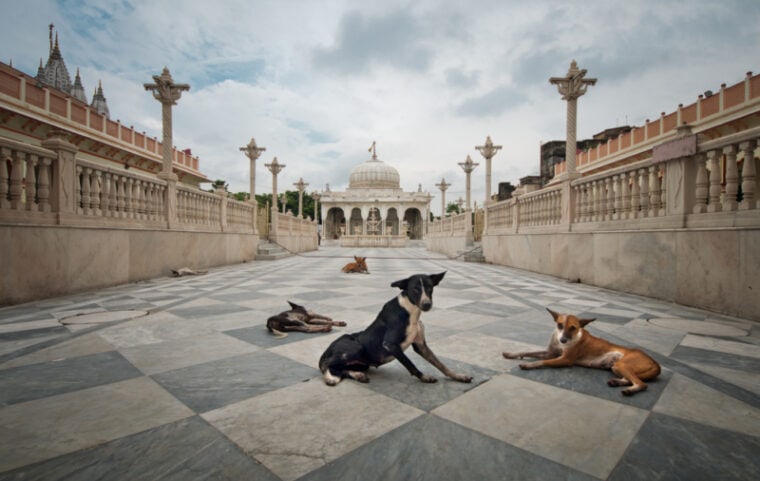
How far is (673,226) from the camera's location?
5938mm

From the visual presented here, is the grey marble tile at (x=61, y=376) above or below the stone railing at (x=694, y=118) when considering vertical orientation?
below

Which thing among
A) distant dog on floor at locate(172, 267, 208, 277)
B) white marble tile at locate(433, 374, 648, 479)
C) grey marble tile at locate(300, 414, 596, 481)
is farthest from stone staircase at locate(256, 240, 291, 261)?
grey marble tile at locate(300, 414, 596, 481)

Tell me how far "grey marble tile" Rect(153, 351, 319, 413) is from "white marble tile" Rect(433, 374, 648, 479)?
3.57 feet

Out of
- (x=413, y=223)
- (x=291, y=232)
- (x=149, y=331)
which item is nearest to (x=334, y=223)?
(x=413, y=223)

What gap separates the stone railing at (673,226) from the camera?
16.0 feet

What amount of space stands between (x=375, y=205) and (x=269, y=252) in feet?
131

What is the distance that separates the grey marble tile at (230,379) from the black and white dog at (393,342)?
23cm

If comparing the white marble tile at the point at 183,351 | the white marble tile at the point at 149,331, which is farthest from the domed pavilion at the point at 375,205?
the white marble tile at the point at 183,351

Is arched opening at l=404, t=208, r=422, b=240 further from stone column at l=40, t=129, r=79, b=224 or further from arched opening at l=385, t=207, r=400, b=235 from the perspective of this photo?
stone column at l=40, t=129, r=79, b=224

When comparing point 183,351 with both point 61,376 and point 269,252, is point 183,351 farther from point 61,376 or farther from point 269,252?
point 269,252

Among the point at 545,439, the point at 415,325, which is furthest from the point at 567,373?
the point at 415,325

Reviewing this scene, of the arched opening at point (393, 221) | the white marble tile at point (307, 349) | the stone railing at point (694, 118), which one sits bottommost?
the white marble tile at point (307, 349)

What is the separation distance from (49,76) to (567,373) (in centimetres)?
5237

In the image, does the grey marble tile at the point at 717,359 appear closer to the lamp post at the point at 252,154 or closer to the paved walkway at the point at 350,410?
the paved walkway at the point at 350,410
